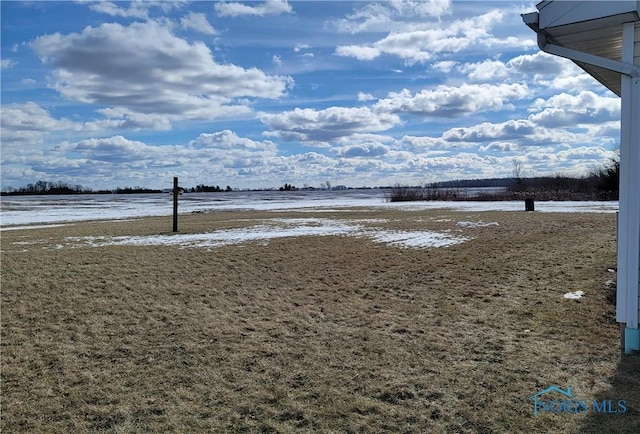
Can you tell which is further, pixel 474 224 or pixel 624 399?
pixel 474 224

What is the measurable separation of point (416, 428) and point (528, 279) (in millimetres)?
5569

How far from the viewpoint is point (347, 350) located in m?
5.29

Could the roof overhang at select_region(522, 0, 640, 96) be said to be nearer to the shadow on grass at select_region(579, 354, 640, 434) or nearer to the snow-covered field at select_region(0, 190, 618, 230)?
the shadow on grass at select_region(579, 354, 640, 434)

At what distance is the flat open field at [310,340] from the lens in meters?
3.87

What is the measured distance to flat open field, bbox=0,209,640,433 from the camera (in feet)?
12.7

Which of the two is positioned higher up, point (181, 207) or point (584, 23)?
point (584, 23)

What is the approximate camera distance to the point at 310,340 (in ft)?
18.6

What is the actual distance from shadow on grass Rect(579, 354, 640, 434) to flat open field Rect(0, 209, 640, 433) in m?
0.02

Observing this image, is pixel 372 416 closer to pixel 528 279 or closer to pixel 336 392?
pixel 336 392

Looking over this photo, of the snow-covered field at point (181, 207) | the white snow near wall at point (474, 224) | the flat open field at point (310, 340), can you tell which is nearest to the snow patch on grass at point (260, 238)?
the flat open field at point (310, 340)

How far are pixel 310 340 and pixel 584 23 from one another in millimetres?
4482

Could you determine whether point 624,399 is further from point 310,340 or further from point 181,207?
point 181,207

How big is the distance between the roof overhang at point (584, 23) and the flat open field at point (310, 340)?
320 centimetres

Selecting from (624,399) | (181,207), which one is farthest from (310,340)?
(181,207)
